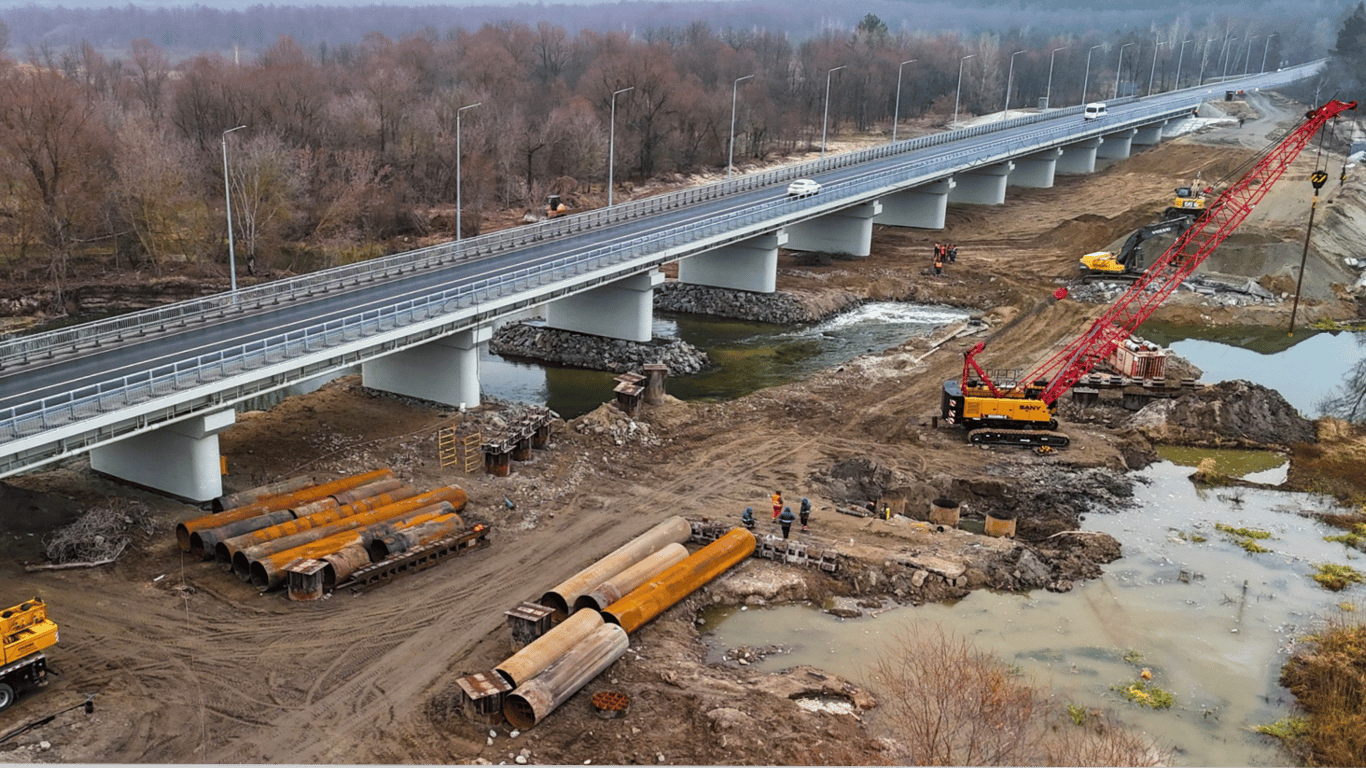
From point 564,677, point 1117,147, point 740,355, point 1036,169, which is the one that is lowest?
point 740,355

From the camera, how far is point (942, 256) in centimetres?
7281

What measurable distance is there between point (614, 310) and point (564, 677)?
3330 cm

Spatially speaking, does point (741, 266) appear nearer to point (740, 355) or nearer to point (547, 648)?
point (740, 355)

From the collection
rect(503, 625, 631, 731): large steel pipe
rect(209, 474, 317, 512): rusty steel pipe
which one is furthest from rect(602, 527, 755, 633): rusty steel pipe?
rect(209, 474, 317, 512): rusty steel pipe

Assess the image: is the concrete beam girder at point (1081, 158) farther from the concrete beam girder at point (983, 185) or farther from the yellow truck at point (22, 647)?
the yellow truck at point (22, 647)

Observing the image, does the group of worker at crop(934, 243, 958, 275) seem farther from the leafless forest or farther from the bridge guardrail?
the leafless forest

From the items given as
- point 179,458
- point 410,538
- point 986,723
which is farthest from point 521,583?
point 986,723

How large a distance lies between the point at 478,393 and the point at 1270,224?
193 feet

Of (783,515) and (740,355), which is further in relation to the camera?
(740,355)

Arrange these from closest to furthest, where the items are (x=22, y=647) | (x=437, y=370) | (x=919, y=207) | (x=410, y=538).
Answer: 1. (x=22, y=647)
2. (x=410, y=538)
3. (x=437, y=370)
4. (x=919, y=207)

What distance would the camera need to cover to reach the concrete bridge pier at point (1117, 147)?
11194 centimetres

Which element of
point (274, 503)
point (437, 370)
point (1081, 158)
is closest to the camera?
point (274, 503)

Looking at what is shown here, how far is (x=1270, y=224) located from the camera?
245ft

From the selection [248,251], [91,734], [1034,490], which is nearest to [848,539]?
[1034,490]
